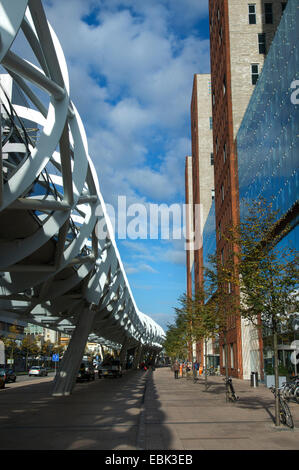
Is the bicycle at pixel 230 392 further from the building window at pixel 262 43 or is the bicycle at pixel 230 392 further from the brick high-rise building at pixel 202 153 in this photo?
the brick high-rise building at pixel 202 153

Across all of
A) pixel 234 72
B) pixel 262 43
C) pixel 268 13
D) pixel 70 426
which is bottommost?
pixel 70 426

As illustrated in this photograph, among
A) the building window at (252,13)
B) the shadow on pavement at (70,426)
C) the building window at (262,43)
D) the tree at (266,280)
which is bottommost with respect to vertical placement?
the shadow on pavement at (70,426)

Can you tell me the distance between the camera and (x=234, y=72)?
46688 mm

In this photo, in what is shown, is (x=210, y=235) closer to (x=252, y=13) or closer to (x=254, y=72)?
(x=254, y=72)

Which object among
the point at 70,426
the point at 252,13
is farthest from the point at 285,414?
the point at 252,13

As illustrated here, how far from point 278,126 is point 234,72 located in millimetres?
20133

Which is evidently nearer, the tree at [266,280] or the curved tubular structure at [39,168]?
the curved tubular structure at [39,168]

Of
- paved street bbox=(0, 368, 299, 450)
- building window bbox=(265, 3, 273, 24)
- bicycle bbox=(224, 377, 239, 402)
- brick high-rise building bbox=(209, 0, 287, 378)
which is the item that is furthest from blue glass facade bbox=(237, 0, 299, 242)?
building window bbox=(265, 3, 273, 24)

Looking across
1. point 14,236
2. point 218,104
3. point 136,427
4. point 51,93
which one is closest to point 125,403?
point 136,427

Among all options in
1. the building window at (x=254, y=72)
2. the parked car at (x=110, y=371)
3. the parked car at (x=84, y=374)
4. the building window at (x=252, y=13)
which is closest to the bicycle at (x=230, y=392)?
the parked car at (x=84, y=374)

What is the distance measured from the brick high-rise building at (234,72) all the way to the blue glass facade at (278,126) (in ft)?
24.2

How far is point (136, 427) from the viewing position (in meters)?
13.3

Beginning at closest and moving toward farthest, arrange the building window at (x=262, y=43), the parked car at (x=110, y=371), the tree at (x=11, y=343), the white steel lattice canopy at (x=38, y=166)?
1. the white steel lattice canopy at (x=38, y=166)
2. the building window at (x=262, y=43)
3. the parked car at (x=110, y=371)
4. the tree at (x=11, y=343)

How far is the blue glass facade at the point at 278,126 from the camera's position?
2542 cm
